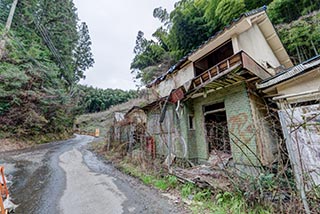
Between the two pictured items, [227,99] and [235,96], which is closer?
[235,96]

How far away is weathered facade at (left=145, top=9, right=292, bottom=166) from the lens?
539 centimetres

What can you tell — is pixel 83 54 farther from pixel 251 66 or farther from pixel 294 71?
pixel 294 71

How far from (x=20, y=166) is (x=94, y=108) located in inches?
1224

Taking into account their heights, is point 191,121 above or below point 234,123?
above

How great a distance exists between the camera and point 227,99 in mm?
6301

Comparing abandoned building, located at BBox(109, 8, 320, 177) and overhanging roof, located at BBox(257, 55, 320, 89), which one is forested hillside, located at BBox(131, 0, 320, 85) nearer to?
abandoned building, located at BBox(109, 8, 320, 177)

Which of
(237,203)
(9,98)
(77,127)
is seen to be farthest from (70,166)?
(77,127)

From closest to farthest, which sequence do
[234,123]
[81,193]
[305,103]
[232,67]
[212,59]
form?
[305,103], [81,193], [232,67], [234,123], [212,59]

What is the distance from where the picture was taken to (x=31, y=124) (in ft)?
45.9

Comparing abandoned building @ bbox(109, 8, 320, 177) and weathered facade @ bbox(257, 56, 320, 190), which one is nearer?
weathered facade @ bbox(257, 56, 320, 190)

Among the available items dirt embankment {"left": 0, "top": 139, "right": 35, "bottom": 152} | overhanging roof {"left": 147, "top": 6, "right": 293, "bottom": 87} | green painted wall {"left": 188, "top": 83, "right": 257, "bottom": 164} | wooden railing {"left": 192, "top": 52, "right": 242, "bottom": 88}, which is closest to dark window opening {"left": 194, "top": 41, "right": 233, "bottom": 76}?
overhanging roof {"left": 147, "top": 6, "right": 293, "bottom": 87}

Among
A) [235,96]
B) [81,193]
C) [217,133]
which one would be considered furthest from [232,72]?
[81,193]

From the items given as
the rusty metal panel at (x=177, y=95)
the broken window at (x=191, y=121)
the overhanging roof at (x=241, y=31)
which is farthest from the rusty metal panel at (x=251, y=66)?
the broken window at (x=191, y=121)

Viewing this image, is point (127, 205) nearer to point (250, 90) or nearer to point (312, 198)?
point (312, 198)
